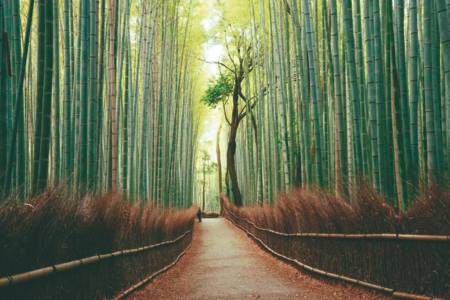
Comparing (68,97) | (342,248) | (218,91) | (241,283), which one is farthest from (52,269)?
(218,91)

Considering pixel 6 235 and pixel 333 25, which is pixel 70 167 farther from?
pixel 333 25

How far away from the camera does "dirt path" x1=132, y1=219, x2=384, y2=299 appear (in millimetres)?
4234

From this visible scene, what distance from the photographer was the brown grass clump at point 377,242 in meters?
2.88

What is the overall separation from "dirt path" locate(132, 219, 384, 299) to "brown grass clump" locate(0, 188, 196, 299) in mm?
565

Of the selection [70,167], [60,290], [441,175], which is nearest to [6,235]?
[60,290]

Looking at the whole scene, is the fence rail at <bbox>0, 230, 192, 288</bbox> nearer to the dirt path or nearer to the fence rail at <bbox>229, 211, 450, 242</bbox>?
the dirt path

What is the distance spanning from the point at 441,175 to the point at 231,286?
244cm

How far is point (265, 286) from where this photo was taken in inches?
187

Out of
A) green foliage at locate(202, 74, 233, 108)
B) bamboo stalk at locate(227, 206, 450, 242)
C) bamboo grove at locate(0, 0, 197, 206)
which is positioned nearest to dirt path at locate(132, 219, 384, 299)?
bamboo stalk at locate(227, 206, 450, 242)

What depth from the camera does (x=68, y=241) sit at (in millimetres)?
2750

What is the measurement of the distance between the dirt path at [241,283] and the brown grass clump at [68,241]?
1.85ft

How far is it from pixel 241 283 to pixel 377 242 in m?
1.81

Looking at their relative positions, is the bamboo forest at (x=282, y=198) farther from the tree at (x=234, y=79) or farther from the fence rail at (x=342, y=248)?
the tree at (x=234, y=79)

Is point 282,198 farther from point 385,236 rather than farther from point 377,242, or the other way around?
point 385,236
